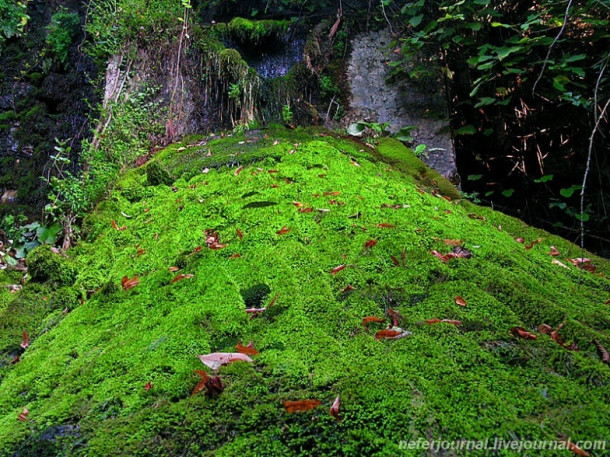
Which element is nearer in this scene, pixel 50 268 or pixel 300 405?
pixel 300 405

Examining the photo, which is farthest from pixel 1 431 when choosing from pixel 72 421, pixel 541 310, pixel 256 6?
pixel 256 6

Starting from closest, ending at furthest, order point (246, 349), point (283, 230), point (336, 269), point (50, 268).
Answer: point (246, 349)
point (336, 269)
point (283, 230)
point (50, 268)

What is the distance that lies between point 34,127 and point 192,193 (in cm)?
602

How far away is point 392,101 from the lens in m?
6.21

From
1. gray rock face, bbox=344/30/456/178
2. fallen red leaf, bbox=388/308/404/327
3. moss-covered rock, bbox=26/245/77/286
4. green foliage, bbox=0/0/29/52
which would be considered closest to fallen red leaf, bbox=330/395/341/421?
fallen red leaf, bbox=388/308/404/327

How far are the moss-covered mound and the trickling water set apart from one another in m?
4.56

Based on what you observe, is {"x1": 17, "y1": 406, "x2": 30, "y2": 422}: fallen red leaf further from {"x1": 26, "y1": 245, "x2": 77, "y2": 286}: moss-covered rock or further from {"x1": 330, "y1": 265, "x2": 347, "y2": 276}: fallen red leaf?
{"x1": 330, "y1": 265, "x2": 347, "y2": 276}: fallen red leaf

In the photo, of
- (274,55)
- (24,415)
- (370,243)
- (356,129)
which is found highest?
(274,55)

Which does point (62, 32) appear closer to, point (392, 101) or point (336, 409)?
point (392, 101)

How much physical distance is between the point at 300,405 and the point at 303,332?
41 centimetres

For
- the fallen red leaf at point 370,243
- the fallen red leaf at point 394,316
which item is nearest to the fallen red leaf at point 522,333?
the fallen red leaf at point 394,316

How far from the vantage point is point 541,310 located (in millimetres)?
1738

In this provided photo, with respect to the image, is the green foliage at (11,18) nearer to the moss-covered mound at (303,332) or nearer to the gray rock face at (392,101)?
the gray rock face at (392,101)

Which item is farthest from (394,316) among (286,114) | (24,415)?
(286,114)
